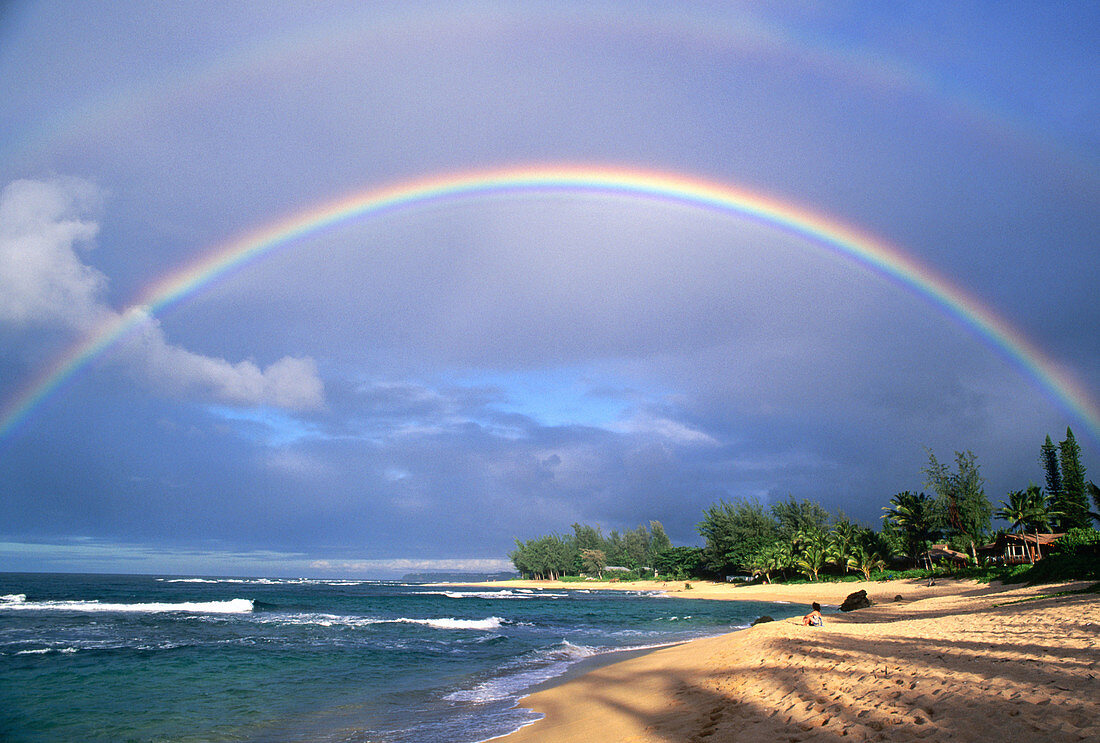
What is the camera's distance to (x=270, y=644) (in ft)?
92.0

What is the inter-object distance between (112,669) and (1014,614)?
1141 inches

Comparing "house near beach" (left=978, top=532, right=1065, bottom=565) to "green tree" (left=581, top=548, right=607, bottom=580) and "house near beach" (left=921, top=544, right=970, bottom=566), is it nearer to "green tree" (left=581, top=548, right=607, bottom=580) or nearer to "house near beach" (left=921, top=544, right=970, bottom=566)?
"house near beach" (left=921, top=544, right=970, bottom=566)

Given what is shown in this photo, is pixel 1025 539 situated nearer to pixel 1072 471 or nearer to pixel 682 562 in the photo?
pixel 1072 471

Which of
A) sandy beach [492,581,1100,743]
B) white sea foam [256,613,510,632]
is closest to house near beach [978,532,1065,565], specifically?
sandy beach [492,581,1100,743]

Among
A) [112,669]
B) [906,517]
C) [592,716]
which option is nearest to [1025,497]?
[906,517]

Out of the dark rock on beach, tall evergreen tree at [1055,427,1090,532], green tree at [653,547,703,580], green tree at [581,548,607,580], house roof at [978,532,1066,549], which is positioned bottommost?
green tree at [581,548,607,580]

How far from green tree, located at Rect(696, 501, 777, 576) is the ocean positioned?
143 feet

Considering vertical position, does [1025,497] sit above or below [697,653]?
above

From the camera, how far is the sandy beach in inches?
261

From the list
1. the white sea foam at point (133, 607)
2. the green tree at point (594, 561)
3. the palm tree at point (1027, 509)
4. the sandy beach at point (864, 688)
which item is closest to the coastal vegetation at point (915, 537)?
the palm tree at point (1027, 509)

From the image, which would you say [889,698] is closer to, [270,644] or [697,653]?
[697,653]

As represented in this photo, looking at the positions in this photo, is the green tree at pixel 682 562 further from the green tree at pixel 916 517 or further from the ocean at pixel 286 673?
the ocean at pixel 286 673

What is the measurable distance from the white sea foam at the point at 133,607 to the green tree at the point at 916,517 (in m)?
59.7

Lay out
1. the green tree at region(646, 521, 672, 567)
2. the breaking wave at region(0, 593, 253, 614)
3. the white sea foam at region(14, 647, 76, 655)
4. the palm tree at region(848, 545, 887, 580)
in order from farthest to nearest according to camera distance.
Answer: the green tree at region(646, 521, 672, 567), the palm tree at region(848, 545, 887, 580), the breaking wave at region(0, 593, 253, 614), the white sea foam at region(14, 647, 76, 655)
